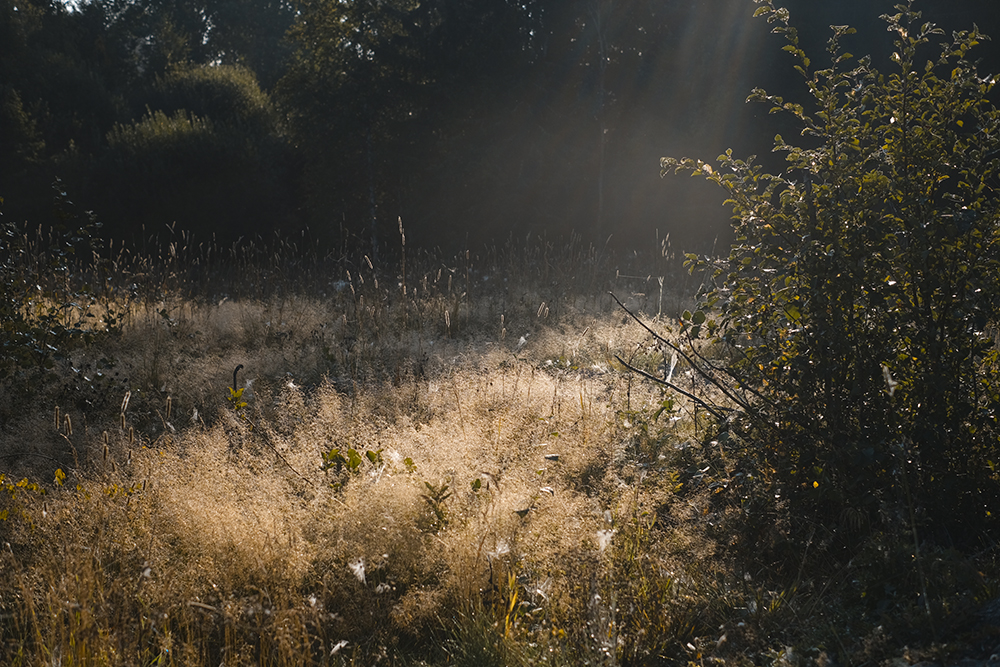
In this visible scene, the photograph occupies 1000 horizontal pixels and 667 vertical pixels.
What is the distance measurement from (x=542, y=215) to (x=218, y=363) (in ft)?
36.3

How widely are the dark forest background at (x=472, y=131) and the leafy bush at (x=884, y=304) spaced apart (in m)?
11.5

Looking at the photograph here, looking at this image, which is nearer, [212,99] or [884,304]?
[884,304]

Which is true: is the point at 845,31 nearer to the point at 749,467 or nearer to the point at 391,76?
the point at 749,467

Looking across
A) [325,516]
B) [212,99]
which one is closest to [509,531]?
[325,516]

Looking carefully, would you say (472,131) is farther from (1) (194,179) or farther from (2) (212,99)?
(2) (212,99)

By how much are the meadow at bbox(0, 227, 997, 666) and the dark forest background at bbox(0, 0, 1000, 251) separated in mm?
10516

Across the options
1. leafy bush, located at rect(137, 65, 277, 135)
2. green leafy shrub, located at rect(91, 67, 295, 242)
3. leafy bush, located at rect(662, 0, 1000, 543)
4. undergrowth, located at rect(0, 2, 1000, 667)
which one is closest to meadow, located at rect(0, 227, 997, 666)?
undergrowth, located at rect(0, 2, 1000, 667)

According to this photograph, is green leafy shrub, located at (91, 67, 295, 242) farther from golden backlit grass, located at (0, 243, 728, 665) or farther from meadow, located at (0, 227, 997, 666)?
meadow, located at (0, 227, 997, 666)

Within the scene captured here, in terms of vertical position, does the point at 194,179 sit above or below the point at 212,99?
below

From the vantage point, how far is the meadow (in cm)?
228

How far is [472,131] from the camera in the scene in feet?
51.8

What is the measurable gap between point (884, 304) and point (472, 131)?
14126mm

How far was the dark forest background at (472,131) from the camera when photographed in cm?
1456

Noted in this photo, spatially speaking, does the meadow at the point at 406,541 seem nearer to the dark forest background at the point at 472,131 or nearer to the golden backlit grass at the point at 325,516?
the golden backlit grass at the point at 325,516
